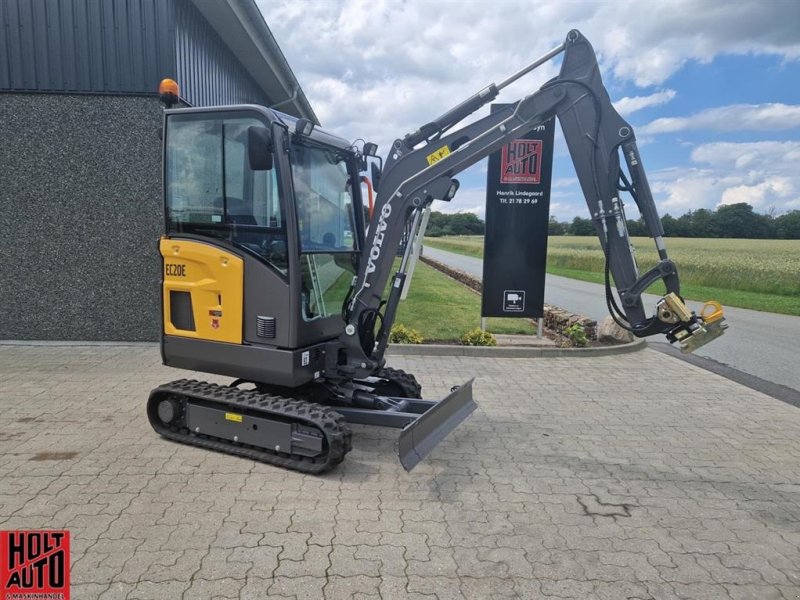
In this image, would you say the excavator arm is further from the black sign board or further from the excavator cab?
the black sign board

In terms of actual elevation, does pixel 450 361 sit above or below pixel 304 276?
below

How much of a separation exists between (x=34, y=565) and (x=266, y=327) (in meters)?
2.08

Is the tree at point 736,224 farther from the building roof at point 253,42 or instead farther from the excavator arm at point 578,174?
the excavator arm at point 578,174

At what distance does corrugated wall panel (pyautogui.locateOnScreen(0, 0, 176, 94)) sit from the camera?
25.8ft

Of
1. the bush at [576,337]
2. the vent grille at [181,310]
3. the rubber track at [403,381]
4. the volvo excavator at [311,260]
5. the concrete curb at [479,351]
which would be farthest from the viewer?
the bush at [576,337]

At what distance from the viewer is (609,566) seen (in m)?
3.14

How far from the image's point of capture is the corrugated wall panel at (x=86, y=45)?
25.8ft

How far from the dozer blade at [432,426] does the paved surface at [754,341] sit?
532cm

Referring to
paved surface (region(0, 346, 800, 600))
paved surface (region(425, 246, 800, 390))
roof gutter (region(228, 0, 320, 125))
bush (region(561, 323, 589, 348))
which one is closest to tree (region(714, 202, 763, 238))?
paved surface (region(425, 246, 800, 390))

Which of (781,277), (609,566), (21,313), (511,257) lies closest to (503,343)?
(511,257)

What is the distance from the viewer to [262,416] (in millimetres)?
4336

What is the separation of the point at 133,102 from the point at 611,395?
7880 millimetres

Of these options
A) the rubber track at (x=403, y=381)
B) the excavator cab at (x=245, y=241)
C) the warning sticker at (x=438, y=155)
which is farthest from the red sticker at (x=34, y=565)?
the warning sticker at (x=438, y=155)

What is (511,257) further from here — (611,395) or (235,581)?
(235,581)
